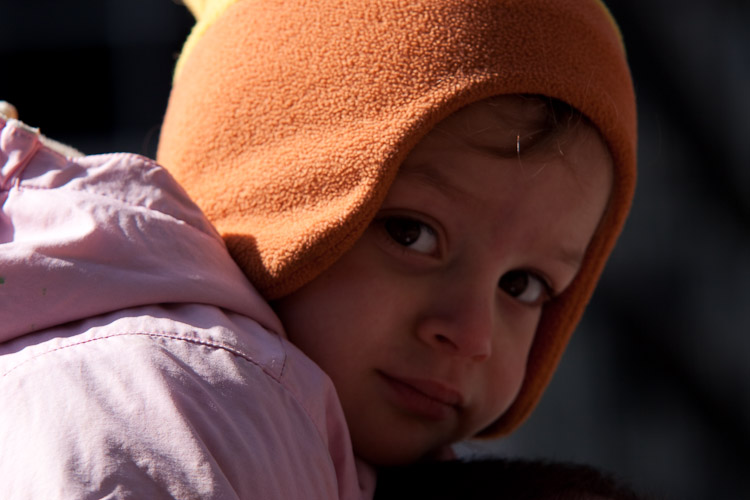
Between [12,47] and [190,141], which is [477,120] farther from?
[12,47]

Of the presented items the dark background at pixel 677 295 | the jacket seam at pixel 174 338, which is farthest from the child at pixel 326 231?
the dark background at pixel 677 295

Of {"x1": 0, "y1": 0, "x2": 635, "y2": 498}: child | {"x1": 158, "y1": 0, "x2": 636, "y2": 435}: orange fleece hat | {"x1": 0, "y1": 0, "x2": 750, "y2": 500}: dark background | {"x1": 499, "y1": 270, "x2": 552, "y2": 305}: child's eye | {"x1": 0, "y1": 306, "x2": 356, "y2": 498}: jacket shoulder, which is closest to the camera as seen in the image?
{"x1": 0, "y1": 306, "x2": 356, "y2": 498}: jacket shoulder

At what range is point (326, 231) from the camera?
861 mm

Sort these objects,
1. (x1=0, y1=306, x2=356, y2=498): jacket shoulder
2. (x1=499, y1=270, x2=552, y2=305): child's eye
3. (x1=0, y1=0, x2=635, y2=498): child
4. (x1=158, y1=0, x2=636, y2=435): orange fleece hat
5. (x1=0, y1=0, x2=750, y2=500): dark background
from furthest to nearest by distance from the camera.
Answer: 1. (x1=0, y1=0, x2=750, y2=500): dark background
2. (x1=499, y1=270, x2=552, y2=305): child's eye
3. (x1=158, y1=0, x2=636, y2=435): orange fleece hat
4. (x1=0, y1=0, x2=635, y2=498): child
5. (x1=0, y1=306, x2=356, y2=498): jacket shoulder

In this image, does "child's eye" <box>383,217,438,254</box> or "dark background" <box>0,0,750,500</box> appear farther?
"dark background" <box>0,0,750,500</box>

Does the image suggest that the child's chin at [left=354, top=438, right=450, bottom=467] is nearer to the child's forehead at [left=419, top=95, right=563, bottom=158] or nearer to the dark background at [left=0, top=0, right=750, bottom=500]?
the child's forehead at [left=419, top=95, right=563, bottom=158]

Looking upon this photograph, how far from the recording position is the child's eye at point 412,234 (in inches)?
36.6

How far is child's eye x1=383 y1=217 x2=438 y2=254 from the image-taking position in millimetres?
929

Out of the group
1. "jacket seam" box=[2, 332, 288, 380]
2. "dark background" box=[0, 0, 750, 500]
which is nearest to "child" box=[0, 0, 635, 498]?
"jacket seam" box=[2, 332, 288, 380]

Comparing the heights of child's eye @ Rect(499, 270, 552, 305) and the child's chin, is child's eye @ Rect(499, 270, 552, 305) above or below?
above

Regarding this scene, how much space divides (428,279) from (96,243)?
37 cm

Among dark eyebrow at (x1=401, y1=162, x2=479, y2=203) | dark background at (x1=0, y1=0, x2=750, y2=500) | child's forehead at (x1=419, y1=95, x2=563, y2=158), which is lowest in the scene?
dark background at (x1=0, y1=0, x2=750, y2=500)

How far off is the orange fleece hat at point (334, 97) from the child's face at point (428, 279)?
4 centimetres

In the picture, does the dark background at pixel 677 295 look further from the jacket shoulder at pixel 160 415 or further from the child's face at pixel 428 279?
the jacket shoulder at pixel 160 415
